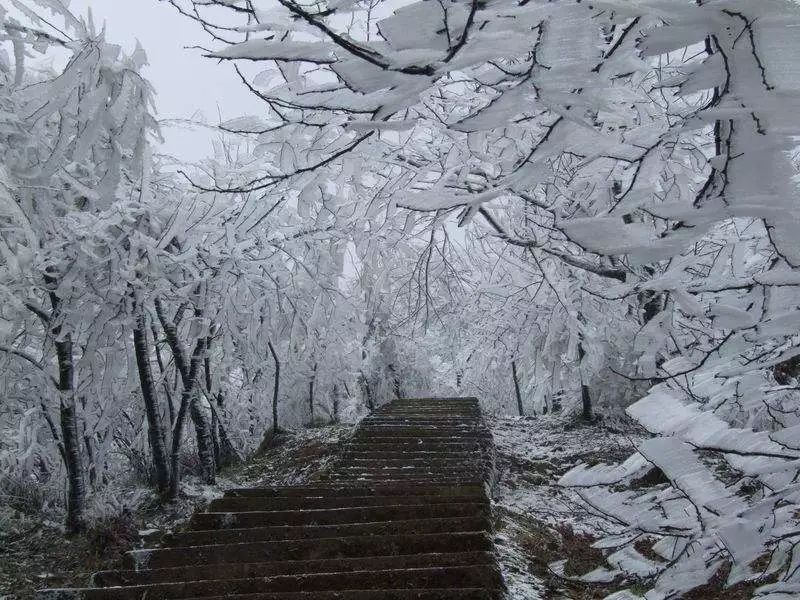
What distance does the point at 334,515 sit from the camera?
4129 mm

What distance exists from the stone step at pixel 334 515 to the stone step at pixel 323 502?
161 millimetres

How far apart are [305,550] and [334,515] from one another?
1.59 ft

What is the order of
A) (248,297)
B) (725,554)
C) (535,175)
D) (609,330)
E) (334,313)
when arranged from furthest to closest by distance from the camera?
1. (609,330)
2. (248,297)
3. (334,313)
4. (725,554)
5. (535,175)

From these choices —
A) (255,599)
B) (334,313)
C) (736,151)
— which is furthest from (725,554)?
(334,313)

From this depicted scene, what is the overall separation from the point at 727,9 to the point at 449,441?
263 inches

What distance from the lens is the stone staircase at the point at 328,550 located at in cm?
308

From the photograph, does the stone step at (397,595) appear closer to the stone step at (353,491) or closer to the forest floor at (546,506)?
the forest floor at (546,506)

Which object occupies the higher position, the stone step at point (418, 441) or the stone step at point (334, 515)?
the stone step at point (418, 441)

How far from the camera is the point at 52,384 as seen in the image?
6.43 metres

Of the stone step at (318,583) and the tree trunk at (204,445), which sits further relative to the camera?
the tree trunk at (204,445)

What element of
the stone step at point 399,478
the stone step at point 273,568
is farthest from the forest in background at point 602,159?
the stone step at point 399,478

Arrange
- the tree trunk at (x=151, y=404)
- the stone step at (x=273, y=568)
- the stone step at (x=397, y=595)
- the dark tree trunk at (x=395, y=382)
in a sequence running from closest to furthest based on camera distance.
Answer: the stone step at (x=397, y=595) < the stone step at (x=273, y=568) < the tree trunk at (x=151, y=404) < the dark tree trunk at (x=395, y=382)

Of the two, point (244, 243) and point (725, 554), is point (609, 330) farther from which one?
point (725, 554)

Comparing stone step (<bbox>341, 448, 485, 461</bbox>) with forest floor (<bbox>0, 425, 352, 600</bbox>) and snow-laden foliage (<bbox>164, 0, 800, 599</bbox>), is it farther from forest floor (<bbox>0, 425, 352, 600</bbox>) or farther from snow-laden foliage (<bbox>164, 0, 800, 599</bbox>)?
snow-laden foliage (<bbox>164, 0, 800, 599</bbox>)
